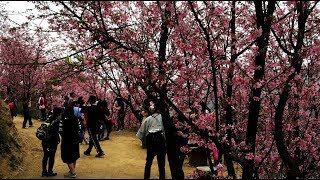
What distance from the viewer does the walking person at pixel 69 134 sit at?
8.41 metres

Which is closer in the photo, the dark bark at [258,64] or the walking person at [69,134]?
the dark bark at [258,64]

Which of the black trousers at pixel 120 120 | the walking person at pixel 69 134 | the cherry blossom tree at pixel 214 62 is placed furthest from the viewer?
the black trousers at pixel 120 120

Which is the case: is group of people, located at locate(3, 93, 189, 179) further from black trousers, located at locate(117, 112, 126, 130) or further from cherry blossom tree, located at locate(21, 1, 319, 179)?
black trousers, located at locate(117, 112, 126, 130)

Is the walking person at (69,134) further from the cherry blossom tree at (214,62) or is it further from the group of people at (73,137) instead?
the cherry blossom tree at (214,62)

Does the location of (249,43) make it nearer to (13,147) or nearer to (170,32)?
(170,32)

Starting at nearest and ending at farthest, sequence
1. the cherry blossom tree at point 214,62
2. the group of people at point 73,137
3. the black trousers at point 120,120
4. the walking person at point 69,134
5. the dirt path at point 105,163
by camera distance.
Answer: the cherry blossom tree at point 214,62, the group of people at point 73,137, the walking person at point 69,134, the dirt path at point 105,163, the black trousers at point 120,120

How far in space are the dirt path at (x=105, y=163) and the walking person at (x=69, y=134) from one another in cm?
70

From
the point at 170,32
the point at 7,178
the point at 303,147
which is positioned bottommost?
the point at 7,178

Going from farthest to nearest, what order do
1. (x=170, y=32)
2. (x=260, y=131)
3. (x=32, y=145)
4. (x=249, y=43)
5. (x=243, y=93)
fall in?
(x=32, y=145)
(x=260, y=131)
(x=243, y=93)
(x=170, y=32)
(x=249, y=43)

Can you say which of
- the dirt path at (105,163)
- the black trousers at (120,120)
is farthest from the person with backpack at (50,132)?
the black trousers at (120,120)

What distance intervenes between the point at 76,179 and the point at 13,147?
10.2 feet

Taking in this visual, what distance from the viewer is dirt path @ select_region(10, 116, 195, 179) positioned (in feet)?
30.8

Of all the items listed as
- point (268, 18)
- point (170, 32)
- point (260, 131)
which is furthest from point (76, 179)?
point (268, 18)

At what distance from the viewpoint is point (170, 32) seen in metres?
7.00
